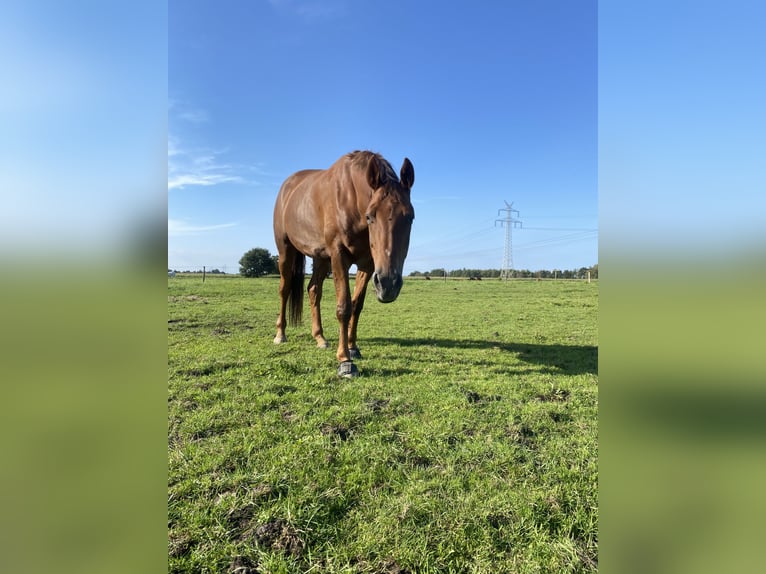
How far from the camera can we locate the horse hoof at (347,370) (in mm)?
4724

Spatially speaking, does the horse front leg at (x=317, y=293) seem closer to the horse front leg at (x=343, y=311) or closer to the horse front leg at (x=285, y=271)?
the horse front leg at (x=285, y=271)

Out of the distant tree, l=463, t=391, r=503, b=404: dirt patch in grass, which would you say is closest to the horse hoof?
l=463, t=391, r=503, b=404: dirt patch in grass


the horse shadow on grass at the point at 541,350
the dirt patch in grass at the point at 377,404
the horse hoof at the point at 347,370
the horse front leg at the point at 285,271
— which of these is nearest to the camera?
the dirt patch in grass at the point at 377,404

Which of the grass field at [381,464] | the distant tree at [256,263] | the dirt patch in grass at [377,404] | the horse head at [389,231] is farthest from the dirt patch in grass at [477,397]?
the distant tree at [256,263]

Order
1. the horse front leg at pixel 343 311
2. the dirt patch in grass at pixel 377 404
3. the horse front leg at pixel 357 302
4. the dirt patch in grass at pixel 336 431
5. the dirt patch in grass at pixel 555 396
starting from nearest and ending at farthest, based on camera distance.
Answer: the dirt patch in grass at pixel 336 431, the dirt patch in grass at pixel 377 404, the dirt patch in grass at pixel 555 396, the horse front leg at pixel 343 311, the horse front leg at pixel 357 302

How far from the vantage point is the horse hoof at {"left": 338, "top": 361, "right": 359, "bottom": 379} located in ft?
15.5

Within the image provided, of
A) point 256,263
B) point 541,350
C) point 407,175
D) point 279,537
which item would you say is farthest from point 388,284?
point 256,263

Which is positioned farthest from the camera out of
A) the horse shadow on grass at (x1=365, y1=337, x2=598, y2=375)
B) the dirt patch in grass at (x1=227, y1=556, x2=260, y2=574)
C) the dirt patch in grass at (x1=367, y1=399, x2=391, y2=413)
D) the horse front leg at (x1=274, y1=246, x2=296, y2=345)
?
the horse front leg at (x1=274, y1=246, x2=296, y2=345)

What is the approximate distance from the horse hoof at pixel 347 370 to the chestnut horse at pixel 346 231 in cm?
1

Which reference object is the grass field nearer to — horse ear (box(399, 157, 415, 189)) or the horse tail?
the horse tail

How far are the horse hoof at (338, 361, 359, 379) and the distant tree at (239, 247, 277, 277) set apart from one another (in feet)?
81.8
